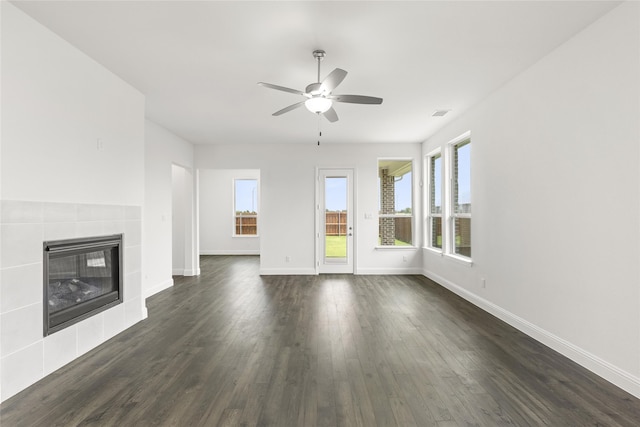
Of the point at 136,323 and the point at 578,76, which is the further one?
the point at 136,323

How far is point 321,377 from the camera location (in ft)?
8.28

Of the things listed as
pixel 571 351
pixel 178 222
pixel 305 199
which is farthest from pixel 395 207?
pixel 178 222

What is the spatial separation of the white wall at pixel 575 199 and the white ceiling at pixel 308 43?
0.89 feet

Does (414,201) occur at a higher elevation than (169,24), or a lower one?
lower

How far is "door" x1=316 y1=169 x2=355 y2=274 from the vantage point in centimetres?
696

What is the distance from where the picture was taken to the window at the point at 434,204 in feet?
20.5

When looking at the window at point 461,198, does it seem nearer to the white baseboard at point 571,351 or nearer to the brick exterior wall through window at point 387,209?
the white baseboard at point 571,351

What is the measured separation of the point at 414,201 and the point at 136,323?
17.4 ft

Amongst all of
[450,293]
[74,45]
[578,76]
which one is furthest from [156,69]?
[450,293]

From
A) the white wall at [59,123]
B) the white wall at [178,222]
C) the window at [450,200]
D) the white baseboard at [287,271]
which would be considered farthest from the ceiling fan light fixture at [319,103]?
the white wall at [178,222]

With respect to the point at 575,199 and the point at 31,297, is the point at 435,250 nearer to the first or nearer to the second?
the point at 575,199

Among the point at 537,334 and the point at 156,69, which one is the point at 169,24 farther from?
the point at 537,334

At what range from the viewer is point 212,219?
10.1 m

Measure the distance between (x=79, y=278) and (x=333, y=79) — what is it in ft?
9.45
